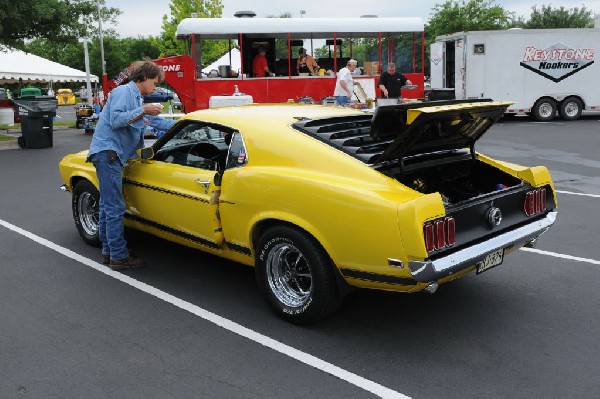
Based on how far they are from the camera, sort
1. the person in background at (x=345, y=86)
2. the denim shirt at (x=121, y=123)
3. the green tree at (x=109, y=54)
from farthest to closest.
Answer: the green tree at (x=109, y=54) → the person in background at (x=345, y=86) → the denim shirt at (x=121, y=123)

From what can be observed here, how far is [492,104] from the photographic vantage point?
4527 mm

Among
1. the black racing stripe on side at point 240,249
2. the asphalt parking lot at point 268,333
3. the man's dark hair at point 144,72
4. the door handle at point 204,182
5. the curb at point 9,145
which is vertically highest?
the man's dark hair at point 144,72

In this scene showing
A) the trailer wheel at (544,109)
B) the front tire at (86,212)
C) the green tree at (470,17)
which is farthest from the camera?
the green tree at (470,17)

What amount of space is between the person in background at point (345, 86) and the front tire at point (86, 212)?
9739 mm

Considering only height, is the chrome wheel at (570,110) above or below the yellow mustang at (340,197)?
above

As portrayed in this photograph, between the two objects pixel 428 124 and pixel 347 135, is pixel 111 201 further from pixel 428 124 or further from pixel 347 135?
pixel 428 124

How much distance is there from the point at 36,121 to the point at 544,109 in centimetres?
1604

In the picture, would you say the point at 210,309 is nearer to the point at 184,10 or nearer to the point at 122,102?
the point at 122,102

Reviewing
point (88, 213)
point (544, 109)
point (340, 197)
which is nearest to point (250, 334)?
point (340, 197)

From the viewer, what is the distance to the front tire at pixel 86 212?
619 cm

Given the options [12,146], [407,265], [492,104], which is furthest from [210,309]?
[12,146]

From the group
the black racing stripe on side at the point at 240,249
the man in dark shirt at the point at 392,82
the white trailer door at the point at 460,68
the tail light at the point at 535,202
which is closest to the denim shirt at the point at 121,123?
the black racing stripe on side at the point at 240,249

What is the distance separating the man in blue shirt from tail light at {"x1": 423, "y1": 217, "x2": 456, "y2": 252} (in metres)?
2.62

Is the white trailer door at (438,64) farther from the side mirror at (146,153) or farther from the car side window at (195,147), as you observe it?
the side mirror at (146,153)
